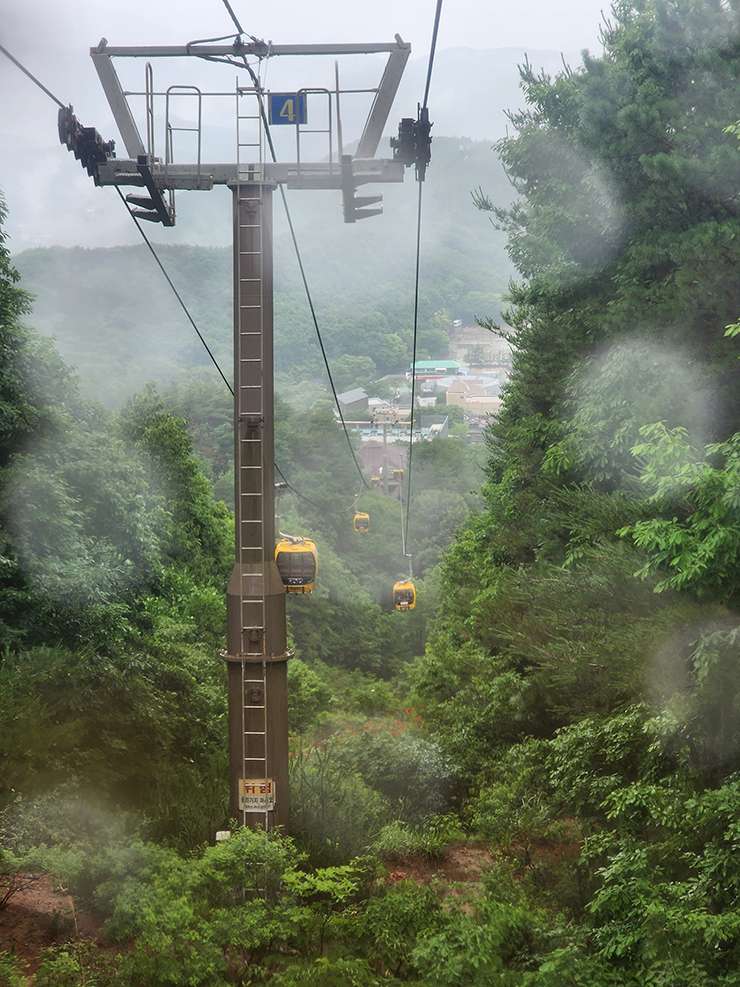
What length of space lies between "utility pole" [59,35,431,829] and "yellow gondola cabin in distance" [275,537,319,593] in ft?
0.47

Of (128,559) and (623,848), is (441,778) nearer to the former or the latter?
(623,848)

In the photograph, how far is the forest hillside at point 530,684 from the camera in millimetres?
7211

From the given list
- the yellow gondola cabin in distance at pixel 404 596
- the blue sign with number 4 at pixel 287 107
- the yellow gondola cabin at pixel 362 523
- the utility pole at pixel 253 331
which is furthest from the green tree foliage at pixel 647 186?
the yellow gondola cabin at pixel 362 523

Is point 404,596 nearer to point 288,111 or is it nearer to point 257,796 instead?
point 257,796

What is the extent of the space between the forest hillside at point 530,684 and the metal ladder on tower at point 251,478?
117 cm

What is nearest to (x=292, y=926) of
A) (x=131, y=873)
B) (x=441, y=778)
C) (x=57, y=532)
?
(x=131, y=873)

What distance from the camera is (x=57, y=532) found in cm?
1526

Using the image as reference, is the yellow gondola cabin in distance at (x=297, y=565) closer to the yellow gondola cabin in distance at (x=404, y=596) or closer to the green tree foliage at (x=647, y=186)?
the green tree foliage at (x=647, y=186)

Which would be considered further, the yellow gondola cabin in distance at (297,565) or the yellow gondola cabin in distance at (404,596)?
the yellow gondola cabin in distance at (404,596)

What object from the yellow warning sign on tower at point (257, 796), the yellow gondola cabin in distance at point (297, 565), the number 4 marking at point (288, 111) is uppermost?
the number 4 marking at point (288, 111)

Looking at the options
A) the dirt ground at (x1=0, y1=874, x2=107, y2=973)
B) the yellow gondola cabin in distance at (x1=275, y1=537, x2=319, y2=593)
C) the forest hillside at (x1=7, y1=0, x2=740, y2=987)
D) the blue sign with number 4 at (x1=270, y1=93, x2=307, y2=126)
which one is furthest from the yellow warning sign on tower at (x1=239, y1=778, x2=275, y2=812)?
the blue sign with number 4 at (x1=270, y1=93, x2=307, y2=126)

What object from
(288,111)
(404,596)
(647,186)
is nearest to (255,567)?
(288,111)

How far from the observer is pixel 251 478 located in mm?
8828

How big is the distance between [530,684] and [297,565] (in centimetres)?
602
